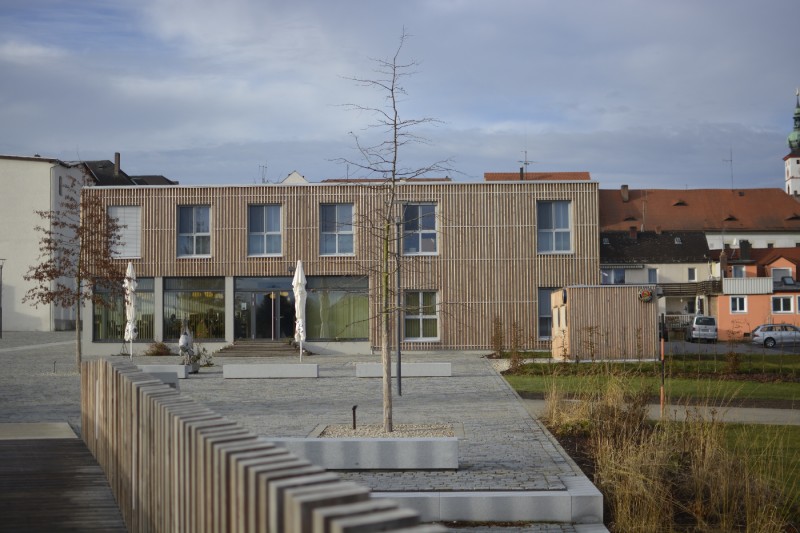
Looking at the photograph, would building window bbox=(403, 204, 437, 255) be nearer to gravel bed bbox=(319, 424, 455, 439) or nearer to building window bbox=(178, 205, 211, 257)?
building window bbox=(178, 205, 211, 257)

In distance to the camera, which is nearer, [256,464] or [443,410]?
[256,464]

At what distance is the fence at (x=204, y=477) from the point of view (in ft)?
9.03

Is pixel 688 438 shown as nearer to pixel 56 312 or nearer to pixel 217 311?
pixel 217 311

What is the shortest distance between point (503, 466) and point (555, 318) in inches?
1000

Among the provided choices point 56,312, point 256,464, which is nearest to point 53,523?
point 256,464

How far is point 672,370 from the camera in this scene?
26.9 m

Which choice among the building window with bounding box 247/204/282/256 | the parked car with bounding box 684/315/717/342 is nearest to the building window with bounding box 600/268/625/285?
the parked car with bounding box 684/315/717/342

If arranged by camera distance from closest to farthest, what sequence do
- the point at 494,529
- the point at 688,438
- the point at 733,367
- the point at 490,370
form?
the point at 494,529 < the point at 688,438 < the point at 733,367 < the point at 490,370

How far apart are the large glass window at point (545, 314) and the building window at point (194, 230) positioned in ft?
46.6

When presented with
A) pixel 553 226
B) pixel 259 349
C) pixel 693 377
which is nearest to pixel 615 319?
pixel 693 377

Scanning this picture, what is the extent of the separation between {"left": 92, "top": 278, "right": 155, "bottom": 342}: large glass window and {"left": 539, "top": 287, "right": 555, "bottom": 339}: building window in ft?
53.6

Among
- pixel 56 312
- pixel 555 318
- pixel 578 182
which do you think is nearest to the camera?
pixel 555 318

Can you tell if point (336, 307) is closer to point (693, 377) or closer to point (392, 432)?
point (693, 377)

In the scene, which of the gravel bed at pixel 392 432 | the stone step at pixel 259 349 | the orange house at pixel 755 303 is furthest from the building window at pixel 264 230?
the orange house at pixel 755 303
